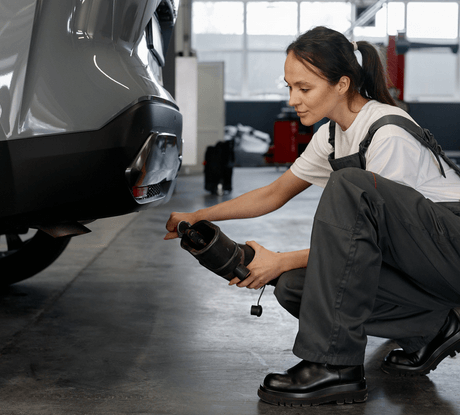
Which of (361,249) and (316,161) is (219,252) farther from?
(316,161)

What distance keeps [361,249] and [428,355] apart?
452 mm

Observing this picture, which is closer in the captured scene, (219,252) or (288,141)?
(219,252)

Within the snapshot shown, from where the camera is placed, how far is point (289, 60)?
1.51 metres

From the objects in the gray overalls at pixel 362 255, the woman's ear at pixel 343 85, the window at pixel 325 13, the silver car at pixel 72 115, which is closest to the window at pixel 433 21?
the window at pixel 325 13

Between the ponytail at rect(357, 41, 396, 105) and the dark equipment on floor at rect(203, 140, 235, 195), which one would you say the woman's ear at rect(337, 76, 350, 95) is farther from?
the dark equipment on floor at rect(203, 140, 235, 195)

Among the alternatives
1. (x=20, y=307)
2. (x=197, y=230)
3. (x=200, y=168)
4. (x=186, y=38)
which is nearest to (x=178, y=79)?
(x=186, y=38)

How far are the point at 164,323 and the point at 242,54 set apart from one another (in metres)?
13.1

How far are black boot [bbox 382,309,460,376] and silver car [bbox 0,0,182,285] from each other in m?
0.82

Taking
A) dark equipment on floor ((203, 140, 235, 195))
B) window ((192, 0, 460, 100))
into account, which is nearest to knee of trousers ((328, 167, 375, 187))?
dark equipment on floor ((203, 140, 235, 195))

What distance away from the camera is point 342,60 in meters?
1.47

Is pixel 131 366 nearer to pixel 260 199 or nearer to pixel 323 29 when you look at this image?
pixel 260 199

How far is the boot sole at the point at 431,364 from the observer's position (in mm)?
1560

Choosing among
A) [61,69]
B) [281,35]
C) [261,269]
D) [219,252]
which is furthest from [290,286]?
[281,35]

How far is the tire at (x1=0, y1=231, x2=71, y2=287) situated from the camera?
2.31 meters
